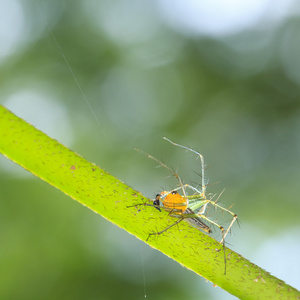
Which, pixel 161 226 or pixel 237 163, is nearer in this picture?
pixel 161 226

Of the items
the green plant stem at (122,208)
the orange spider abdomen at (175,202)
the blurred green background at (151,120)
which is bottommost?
the green plant stem at (122,208)

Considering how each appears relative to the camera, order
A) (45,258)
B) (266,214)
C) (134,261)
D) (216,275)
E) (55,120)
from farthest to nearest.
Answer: (55,120) < (266,214) < (134,261) < (45,258) < (216,275)

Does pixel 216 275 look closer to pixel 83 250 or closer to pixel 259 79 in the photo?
pixel 83 250

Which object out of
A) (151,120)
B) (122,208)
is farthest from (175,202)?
(151,120)

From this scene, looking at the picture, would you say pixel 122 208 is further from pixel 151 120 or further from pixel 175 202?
pixel 151 120

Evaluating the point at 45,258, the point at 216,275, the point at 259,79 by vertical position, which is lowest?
the point at 216,275

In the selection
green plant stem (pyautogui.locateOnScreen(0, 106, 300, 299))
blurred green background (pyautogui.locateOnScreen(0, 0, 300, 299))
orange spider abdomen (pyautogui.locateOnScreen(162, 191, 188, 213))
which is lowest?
green plant stem (pyautogui.locateOnScreen(0, 106, 300, 299))

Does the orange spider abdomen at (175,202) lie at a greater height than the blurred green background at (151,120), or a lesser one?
lesser

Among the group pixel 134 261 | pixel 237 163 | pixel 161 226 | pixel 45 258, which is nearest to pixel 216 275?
pixel 161 226

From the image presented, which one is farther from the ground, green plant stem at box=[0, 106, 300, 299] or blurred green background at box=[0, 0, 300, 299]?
blurred green background at box=[0, 0, 300, 299]
